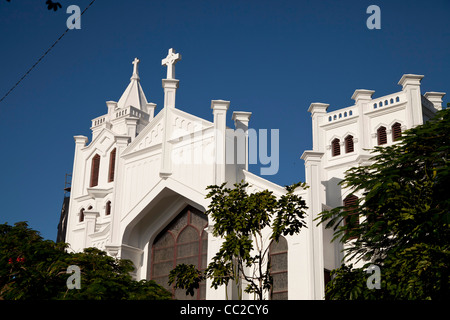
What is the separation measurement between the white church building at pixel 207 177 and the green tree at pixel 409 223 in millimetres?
4025

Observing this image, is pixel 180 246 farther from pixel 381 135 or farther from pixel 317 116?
pixel 381 135

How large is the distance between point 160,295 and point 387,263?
6.53 metres

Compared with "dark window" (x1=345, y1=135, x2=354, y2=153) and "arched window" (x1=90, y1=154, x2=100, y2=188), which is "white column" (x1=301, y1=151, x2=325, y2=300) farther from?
"arched window" (x1=90, y1=154, x2=100, y2=188)

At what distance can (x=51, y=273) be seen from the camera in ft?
49.2

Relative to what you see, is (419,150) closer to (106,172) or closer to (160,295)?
(160,295)

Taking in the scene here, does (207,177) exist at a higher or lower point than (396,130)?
lower

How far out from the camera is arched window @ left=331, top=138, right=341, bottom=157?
25.0m

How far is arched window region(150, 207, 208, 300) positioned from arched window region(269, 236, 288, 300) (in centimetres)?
263

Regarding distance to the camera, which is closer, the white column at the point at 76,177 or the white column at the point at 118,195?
the white column at the point at 118,195

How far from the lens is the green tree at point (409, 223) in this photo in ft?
37.9

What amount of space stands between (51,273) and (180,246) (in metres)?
8.58

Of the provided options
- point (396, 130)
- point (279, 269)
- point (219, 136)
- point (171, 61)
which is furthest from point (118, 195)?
point (396, 130)

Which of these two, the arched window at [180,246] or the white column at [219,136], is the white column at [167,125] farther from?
the white column at [219,136]

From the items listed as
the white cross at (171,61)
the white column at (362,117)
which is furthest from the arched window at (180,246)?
Result: the white column at (362,117)
